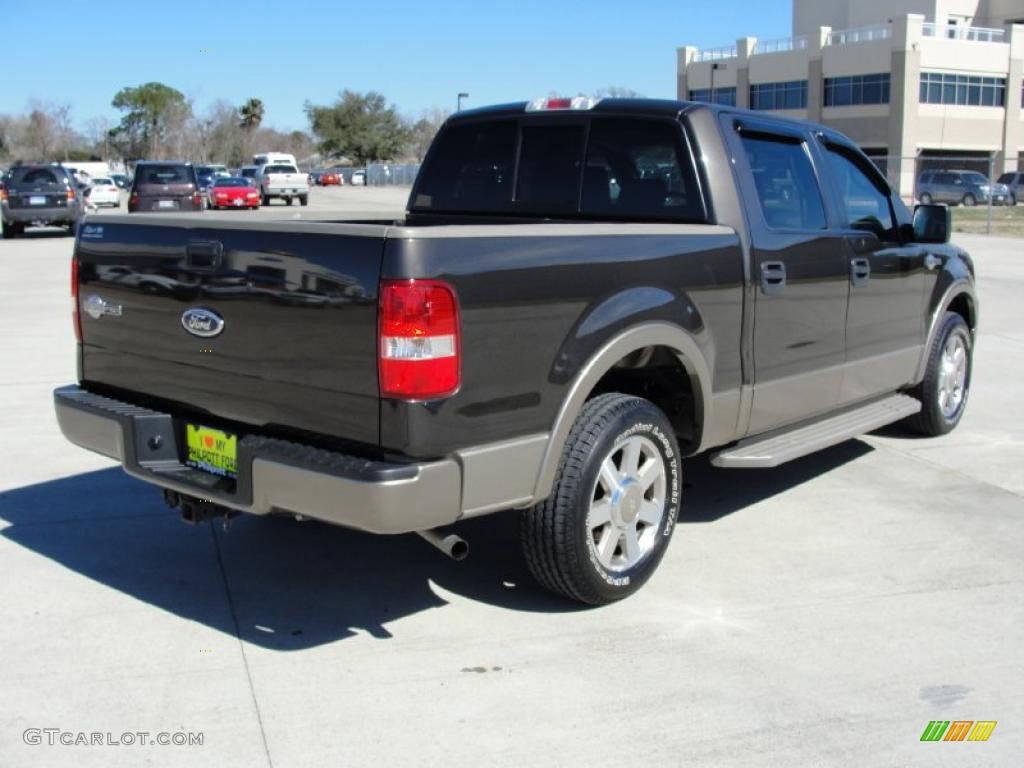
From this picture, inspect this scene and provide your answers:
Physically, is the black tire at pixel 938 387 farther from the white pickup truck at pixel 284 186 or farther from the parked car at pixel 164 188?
the white pickup truck at pixel 284 186

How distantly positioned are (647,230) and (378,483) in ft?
5.49

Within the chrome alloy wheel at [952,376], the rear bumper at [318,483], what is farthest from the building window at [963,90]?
the rear bumper at [318,483]

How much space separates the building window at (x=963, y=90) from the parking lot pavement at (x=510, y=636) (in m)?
69.4

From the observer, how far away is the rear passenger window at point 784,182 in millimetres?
5578

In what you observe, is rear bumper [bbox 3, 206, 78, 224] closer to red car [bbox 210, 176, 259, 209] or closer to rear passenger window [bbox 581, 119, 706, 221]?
red car [bbox 210, 176, 259, 209]

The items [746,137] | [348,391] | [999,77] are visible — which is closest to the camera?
[348,391]

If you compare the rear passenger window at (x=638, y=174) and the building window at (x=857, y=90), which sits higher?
the building window at (x=857, y=90)

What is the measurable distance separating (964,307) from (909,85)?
6608 cm

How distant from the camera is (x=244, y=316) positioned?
4.09 m

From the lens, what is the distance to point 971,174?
49.0 metres

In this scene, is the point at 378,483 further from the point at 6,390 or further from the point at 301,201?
the point at 301,201

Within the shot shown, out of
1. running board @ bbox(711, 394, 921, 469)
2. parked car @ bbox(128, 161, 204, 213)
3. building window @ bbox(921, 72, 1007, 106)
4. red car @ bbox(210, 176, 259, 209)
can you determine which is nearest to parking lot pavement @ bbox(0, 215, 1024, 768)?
running board @ bbox(711, 394, 921, 469)

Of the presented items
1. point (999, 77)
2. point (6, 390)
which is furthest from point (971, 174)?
point (6, 390)

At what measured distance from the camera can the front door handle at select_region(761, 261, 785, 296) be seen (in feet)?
17.4
